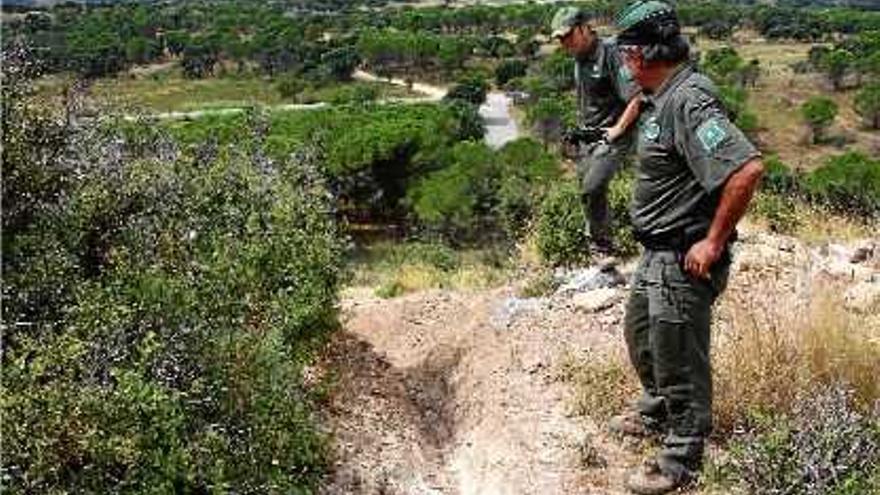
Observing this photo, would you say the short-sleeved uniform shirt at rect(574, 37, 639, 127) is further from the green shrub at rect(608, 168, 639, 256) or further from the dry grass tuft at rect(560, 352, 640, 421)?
the dry grass tuft at rect(560, 352, 640, 421)

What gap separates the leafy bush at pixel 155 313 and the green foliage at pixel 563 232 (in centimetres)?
226

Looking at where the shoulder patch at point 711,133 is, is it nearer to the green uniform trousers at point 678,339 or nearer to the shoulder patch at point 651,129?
the shoulder patch at point 651,129

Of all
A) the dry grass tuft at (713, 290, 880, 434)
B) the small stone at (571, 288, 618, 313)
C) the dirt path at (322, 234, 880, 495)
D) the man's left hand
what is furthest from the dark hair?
the small stone at (571, 288, 618, 313)

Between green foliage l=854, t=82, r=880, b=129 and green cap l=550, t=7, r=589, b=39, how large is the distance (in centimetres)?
6662

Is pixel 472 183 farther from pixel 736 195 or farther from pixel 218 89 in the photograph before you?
pixel 218 89

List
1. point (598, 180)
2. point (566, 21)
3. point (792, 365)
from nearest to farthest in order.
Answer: point (792, 365) → point (566, 21) → point (598, 180)

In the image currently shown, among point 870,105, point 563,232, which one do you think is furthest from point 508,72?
point 563,232

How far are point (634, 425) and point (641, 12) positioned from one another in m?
1.75

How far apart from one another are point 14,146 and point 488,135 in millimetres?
61428

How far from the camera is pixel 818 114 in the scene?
6531 centimetres

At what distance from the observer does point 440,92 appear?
8488 centimetres

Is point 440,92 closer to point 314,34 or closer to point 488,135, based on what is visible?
point 488,135

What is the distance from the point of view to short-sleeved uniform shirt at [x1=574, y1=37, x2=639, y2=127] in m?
5.97

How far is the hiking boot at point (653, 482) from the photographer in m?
4.19
